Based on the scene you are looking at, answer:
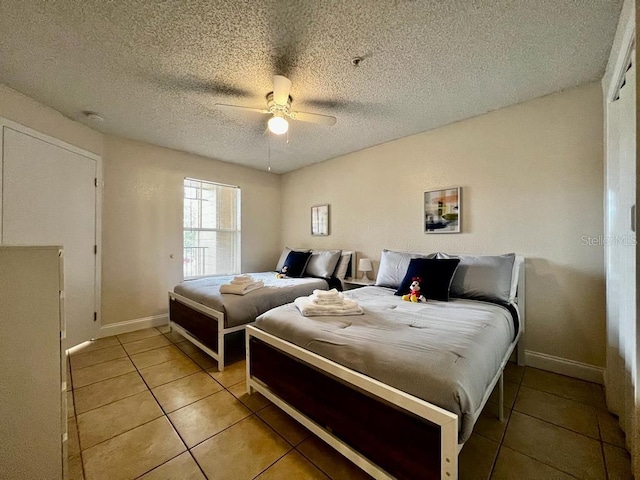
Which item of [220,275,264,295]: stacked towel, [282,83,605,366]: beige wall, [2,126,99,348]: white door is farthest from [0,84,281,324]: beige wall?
[282,83,605,366]: beige wall

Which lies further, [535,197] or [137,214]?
[137,214]

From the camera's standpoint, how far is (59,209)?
2.54m

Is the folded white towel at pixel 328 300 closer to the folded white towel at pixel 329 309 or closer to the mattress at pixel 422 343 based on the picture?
the folded white towel at pixel 329 309

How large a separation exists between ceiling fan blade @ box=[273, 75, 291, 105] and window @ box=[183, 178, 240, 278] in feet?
8.23

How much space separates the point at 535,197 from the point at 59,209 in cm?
471

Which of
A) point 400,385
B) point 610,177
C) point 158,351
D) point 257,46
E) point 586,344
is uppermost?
point 257,46

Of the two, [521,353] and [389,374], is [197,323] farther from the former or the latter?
[521,353]

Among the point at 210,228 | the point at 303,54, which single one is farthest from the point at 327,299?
the point at 210,228

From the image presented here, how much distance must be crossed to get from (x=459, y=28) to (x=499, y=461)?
8.19 feet

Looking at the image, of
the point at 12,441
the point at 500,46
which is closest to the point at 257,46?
the point at 500,46

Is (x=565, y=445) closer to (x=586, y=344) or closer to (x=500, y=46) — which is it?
(x=586, y=344)

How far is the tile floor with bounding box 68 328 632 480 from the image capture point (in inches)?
49.9

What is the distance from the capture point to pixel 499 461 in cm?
132

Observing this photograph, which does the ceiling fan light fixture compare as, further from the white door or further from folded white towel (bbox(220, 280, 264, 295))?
the white door
